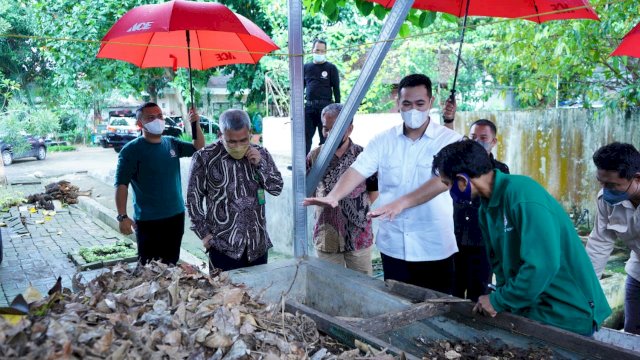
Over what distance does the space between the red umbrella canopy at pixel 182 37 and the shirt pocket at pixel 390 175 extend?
142 cm

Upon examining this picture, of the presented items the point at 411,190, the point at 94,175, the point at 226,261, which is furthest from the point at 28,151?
the point at 411,190

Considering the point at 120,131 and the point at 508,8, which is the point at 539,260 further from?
the point at 120,131

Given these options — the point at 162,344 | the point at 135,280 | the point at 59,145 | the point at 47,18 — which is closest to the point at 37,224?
the point at 47,18

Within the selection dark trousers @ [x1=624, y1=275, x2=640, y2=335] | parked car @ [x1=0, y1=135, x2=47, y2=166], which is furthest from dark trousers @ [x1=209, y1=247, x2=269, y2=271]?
parked car @ [x1=0, y1=135, x2=47, y2=166]

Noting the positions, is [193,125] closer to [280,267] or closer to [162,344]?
[280,267]

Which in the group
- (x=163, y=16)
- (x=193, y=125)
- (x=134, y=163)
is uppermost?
(x=163, y=16)

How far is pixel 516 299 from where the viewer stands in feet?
7.51

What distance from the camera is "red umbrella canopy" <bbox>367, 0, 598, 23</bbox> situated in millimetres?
3604

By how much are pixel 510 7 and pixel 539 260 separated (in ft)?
8.74

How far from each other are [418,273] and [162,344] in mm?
2033

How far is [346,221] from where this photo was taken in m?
4.14

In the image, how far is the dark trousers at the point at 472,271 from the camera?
3867mm

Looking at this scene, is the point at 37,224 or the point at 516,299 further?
the point at 37,224

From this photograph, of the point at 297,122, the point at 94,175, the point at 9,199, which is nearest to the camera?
the point at 297,122
